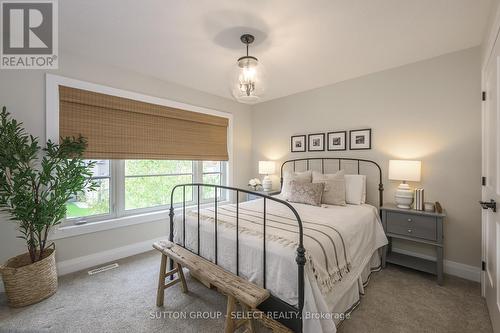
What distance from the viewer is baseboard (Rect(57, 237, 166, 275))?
8.27 feet

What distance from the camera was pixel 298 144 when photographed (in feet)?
12.7

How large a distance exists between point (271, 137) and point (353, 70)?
1.82 metres

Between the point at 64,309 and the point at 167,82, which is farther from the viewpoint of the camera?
the point at 167,82

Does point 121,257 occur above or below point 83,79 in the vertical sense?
below

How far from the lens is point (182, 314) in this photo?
1.86 m

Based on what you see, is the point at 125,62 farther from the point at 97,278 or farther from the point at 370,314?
the point at 370,314

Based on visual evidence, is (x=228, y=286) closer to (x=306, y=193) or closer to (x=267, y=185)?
(x=306, y=193)

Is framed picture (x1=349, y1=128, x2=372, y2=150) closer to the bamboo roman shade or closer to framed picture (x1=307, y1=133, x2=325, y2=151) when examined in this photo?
framed picture (x1=307, y1=133, x2=325, y2=151)

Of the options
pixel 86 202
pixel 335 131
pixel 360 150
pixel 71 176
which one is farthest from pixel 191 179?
pixel 360 150

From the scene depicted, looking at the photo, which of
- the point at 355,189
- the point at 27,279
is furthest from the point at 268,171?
the point at 27,279

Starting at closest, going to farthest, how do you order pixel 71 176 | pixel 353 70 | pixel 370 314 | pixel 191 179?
pixel 370 314 → pixel 71 176 → pixel 353 70 → pixel 191 179

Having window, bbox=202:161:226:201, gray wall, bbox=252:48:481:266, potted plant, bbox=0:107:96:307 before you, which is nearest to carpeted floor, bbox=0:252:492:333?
potted plant, bbox=0:107:96:307

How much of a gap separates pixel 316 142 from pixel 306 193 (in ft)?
3.93

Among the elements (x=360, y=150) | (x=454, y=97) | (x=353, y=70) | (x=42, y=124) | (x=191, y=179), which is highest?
(x=353, y=70)
